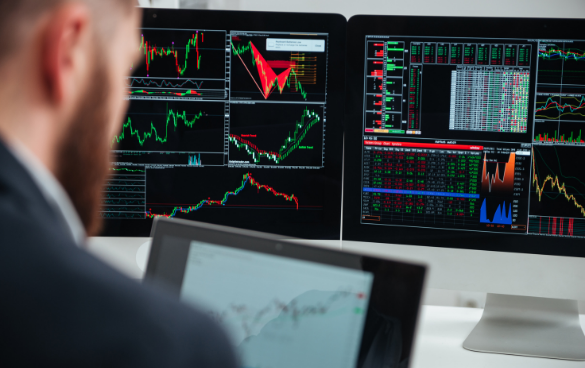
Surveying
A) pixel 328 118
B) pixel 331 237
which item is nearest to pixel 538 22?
pixel 328 118

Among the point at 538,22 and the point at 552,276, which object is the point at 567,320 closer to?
the point at 552,276

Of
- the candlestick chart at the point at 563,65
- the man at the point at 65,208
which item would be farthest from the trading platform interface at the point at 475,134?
the man at the point at 65,208

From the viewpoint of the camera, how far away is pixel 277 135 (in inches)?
35.3

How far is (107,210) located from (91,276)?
0.78 meters

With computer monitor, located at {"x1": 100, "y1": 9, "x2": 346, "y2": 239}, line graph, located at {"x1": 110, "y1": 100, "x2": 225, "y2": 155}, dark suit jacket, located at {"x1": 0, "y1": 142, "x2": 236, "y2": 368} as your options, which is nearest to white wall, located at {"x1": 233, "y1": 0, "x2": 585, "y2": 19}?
computer monitor, located at {"x1": 100, "y1": 9, "x2": 346, "y2": 239}

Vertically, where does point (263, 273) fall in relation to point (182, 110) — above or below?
below

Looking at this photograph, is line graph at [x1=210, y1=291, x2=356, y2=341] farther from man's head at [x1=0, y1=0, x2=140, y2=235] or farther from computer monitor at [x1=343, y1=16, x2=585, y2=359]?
computer monitor at [x1=343, y1=16, x2=585, y2=359]

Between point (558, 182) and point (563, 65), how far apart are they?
22 cm

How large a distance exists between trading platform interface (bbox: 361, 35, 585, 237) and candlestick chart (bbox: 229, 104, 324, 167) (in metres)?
0.11

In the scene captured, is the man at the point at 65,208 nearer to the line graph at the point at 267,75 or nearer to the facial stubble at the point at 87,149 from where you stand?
the facial stubble at the point at 87,149

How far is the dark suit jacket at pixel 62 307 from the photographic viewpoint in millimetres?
172

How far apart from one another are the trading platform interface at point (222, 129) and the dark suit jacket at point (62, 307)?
71 centimetres

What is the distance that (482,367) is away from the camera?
30.7 inches

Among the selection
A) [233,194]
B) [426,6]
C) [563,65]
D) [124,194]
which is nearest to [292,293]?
[233,194]
